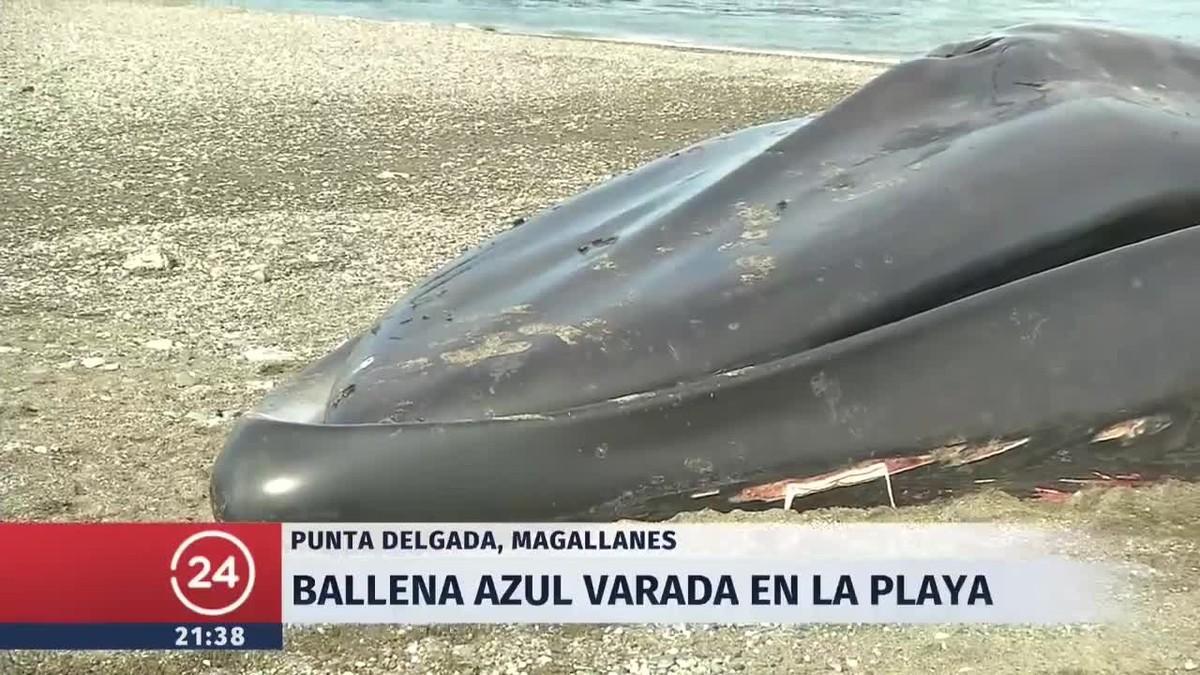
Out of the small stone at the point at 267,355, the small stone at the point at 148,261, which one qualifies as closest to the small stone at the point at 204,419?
the small stone at the point at 267,355

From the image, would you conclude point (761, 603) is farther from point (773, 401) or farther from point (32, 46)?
point (32, 46)

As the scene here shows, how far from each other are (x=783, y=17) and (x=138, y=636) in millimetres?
23864

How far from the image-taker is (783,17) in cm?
2531

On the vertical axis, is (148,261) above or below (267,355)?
above

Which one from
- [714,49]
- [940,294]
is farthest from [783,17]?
[940,294]

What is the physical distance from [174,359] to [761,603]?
3.23 m

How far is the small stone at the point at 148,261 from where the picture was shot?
6938 millimetres

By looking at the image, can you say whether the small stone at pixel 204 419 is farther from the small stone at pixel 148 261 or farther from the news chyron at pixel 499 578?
the small stone at pixel 148 261

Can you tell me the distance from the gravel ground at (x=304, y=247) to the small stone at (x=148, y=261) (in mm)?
17

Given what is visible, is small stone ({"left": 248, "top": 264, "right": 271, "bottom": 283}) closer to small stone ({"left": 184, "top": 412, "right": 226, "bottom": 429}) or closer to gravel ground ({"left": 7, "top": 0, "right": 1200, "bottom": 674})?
gravel ground ({"left": 7, "top": 0, "right": 1200, "bottom": 674})

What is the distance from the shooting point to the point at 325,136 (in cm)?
1140

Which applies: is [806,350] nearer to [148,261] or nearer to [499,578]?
[499,578]

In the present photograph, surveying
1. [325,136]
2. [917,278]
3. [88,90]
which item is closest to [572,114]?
[325,136]

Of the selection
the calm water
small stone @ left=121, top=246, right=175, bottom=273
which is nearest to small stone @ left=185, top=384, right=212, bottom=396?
small stone @ left=121, top=246, right=175, bottom=273
